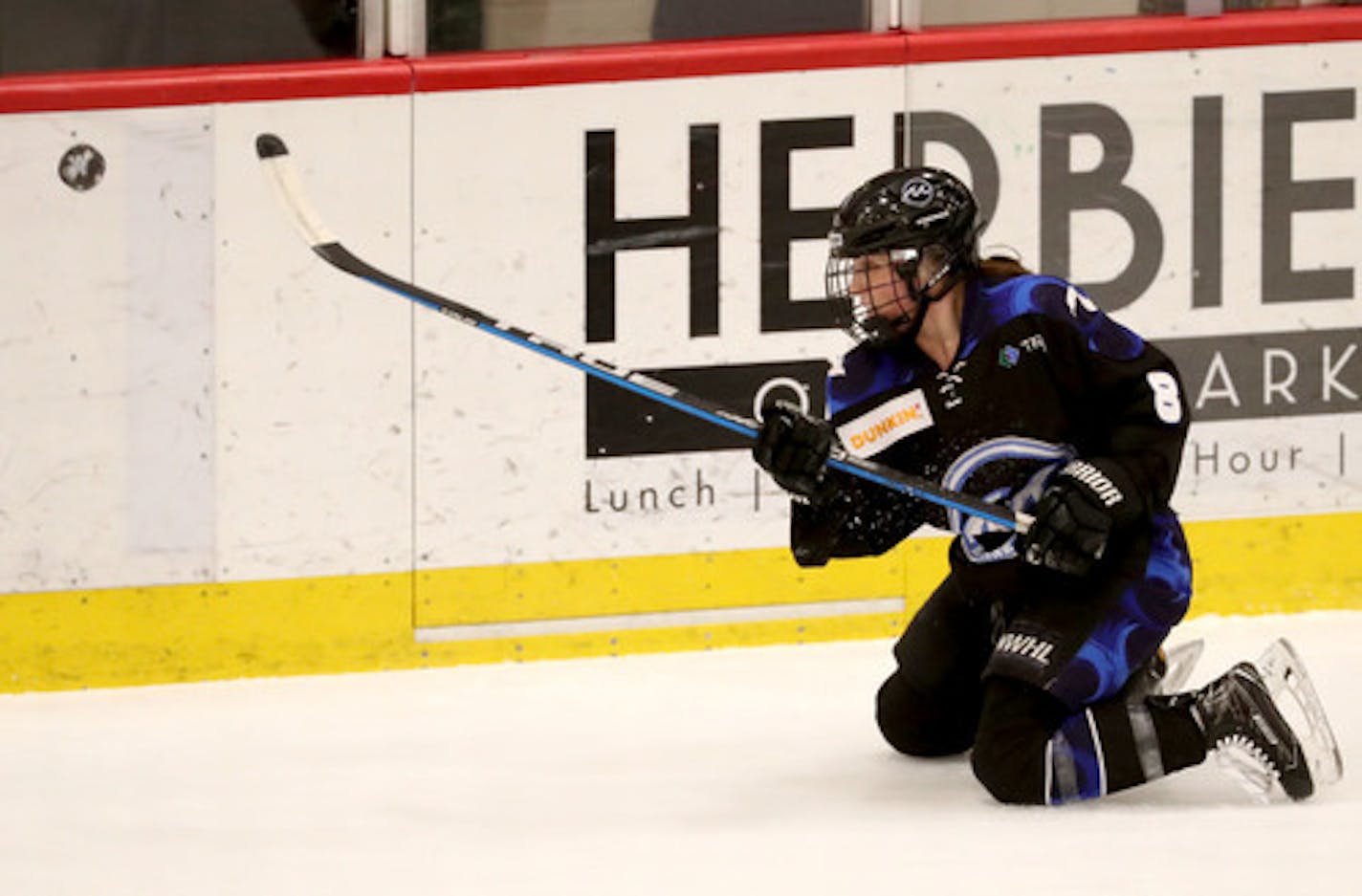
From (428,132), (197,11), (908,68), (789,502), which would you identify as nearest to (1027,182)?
(908,68)

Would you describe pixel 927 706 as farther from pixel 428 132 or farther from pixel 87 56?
pixel 87 56

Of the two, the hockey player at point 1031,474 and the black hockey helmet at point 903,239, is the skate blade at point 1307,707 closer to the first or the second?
the hockey player at point 1031,474

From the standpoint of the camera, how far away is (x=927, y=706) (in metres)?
4.59

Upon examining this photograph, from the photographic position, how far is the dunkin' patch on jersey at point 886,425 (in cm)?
437

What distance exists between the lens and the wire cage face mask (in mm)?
4277

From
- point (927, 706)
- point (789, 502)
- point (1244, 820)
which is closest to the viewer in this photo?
point (1244, 820)

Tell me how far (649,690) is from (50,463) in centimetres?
102

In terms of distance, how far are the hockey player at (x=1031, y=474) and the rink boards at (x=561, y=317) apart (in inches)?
37.5

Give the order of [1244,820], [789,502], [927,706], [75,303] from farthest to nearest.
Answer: [789,502]
[75,303]
[927,706]
[1244,820]

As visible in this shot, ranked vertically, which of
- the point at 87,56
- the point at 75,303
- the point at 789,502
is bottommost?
the point at 789,502

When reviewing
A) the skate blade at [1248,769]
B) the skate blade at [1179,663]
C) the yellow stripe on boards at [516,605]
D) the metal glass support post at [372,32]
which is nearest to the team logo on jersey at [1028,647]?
the skate blade at [1248,769]

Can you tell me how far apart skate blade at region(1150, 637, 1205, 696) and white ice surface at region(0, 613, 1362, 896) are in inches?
9.7

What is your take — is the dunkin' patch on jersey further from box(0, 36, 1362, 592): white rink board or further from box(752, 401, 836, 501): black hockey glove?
box(0, 36, 1362, 592): white rink board

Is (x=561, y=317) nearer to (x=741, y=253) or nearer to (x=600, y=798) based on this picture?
(x=741, y=253)
